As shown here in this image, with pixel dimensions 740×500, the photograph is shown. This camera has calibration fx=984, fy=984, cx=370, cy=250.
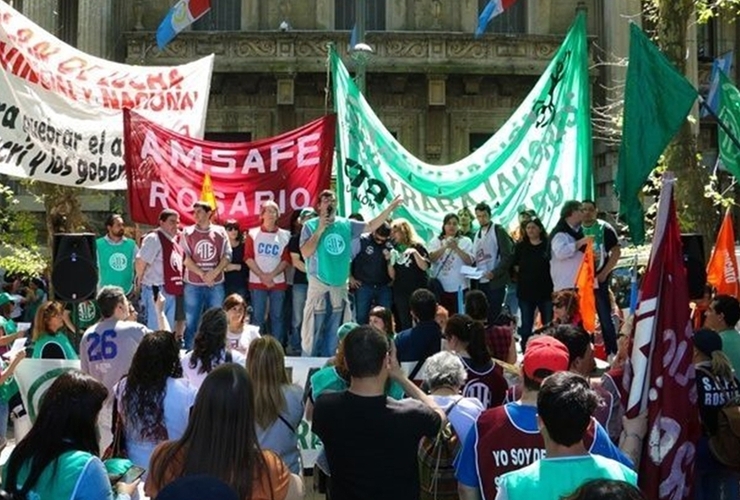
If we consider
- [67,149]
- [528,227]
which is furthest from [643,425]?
[67,149]

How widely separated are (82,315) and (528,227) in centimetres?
485

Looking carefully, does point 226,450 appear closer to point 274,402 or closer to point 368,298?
point 274,402

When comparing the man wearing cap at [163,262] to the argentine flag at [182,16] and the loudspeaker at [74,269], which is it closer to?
the loudspeaker at [74,269]

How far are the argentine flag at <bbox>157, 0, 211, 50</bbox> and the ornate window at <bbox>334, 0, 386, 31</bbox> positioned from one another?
7014 millimetres

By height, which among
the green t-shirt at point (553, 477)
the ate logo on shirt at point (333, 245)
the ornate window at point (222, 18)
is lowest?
the green t-shirt at point (553, 477)

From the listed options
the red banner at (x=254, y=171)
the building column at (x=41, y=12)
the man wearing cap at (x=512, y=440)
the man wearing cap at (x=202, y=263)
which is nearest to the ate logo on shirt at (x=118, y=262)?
the red banner at (x=254, y=171)

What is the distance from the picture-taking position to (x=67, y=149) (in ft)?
32.2

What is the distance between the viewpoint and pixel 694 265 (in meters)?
7.88

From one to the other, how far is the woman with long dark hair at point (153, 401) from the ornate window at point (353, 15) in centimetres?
2174

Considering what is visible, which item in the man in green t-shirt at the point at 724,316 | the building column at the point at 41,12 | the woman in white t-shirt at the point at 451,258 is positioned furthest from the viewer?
the building column at the point at 41,12

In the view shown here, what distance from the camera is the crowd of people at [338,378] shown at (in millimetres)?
3486

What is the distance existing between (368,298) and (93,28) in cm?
1578

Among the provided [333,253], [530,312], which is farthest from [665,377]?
[530,312]

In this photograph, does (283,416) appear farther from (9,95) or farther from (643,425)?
(9,95)
